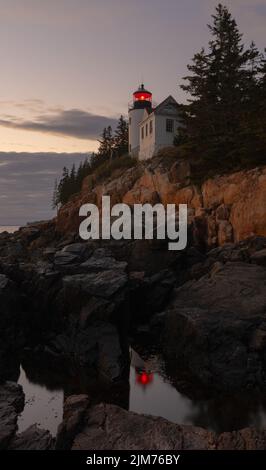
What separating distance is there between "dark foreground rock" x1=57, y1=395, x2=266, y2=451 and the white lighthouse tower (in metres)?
51.4

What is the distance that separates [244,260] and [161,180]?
1887 cm

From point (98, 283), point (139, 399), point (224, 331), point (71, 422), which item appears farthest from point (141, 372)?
point (71, 422)

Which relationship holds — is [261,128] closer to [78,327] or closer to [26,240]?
[78,327]

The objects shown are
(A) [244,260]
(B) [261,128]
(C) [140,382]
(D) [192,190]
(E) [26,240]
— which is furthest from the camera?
(E) [26,240]

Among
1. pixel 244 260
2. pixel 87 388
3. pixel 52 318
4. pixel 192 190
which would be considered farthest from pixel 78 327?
pixel 192 190

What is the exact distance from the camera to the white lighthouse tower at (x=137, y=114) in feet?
204

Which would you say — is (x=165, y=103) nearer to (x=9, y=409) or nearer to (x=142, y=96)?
(x=142, y=96)

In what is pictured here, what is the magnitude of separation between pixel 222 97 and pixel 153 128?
13833mm

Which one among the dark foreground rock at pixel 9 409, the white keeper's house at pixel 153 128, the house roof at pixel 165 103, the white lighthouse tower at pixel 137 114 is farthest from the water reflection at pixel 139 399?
the white lighthouse tower at pixel 137 114

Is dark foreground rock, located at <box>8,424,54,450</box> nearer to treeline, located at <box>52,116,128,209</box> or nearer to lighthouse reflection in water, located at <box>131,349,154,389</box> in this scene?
lighthouse reflection in water, located at <box>131,349,154,389</box>

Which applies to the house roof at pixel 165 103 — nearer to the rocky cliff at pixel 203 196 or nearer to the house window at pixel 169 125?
the house window at pixel 169 125

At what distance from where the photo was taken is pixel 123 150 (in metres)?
75.0

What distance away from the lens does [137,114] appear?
6244 centimetres

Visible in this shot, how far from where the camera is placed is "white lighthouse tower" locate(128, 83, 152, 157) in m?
62.0
